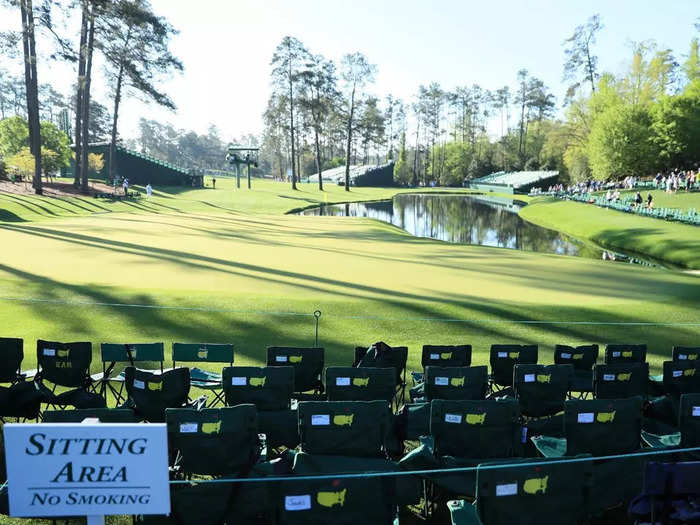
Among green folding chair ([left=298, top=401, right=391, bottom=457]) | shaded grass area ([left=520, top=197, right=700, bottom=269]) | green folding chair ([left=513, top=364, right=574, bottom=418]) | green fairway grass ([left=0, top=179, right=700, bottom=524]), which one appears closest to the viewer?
green folding chair ([left=298, top=401, right=391, bottom=457])

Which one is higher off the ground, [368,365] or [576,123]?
[576,123]

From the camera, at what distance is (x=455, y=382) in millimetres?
6016

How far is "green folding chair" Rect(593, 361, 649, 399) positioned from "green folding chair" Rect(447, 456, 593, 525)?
8.46 ft

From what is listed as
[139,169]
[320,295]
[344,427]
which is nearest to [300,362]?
[344,427]

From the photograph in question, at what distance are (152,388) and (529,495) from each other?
376 cm

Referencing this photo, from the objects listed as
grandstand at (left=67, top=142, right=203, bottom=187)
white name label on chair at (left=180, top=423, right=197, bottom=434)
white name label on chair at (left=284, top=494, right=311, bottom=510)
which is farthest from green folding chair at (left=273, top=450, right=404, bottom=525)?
grandstand at (left=67, top=142, right=203, bottom=187)

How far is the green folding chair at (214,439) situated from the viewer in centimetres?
442

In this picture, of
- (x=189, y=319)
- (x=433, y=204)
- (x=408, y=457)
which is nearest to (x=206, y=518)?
(x=408, y=457)

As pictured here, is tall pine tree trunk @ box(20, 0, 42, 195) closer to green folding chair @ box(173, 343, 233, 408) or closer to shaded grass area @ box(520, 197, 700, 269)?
green folding chair @ box(173, 343, 233, 408)

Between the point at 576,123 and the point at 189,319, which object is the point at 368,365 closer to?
Answer: the point at 189,319

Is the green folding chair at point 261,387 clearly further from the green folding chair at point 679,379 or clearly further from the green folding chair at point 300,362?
the green folding chair at point 679,379

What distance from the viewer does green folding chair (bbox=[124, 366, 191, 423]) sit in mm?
5727

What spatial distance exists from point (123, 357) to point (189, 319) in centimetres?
349

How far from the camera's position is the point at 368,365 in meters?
6.95
